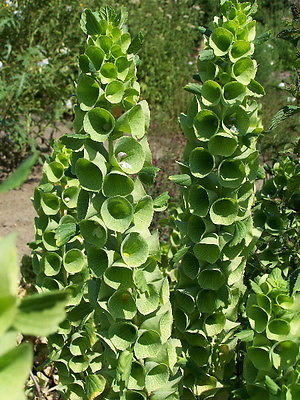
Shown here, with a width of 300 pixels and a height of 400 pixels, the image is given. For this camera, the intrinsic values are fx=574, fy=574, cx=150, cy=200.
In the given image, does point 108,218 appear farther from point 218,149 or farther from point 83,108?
point 218,149

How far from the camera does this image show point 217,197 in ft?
4.44

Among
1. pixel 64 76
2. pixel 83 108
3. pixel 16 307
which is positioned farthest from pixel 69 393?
pixel 64 76

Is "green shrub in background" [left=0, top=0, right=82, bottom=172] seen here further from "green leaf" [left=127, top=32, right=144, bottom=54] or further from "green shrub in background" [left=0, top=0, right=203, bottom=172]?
"green leaf" [left=127, top=32, right=144, bottom=54]

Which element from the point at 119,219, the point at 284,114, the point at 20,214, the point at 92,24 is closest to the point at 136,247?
the point at 119,219

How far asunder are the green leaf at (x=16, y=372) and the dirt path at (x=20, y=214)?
322 cm

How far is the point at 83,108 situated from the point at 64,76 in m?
3.96

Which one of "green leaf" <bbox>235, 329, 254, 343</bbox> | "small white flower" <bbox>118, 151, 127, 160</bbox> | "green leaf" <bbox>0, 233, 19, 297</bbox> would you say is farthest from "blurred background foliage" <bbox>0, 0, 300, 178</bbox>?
"green leaf" <bbox>0, 233, 19, 297</bbox>

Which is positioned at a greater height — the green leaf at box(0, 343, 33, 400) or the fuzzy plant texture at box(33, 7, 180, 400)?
the green leaf at box(0, 343, 33, 400)

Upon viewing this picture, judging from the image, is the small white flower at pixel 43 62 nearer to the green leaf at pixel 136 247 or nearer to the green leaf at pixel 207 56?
the green leaf at pixel 207 56

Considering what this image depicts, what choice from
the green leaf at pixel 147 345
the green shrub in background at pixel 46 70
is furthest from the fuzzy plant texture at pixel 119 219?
the green shrub in background at pixel 46 70

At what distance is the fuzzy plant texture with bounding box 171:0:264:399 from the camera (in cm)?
A: 129

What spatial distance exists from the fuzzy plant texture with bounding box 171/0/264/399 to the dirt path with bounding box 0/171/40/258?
2.17m

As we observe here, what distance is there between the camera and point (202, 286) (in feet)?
4.56

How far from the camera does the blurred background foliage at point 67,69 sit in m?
4.35
